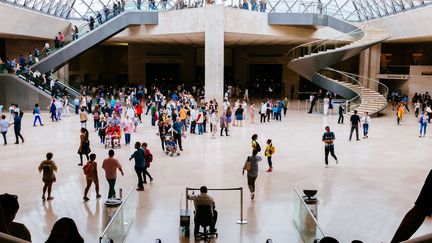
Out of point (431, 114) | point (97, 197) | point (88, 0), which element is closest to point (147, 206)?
point (97, 197)

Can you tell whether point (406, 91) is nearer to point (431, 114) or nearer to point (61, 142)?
point (431, 114)

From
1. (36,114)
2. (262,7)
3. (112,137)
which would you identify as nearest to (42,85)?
(36,114)

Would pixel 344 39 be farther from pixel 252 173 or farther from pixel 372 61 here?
pixel 252 173

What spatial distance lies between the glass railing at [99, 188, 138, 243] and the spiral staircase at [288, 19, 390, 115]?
24.0 metres

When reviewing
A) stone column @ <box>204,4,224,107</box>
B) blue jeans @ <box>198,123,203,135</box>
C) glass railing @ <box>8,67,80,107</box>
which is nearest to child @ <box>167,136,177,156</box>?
blue jeans @ <box>198,123,203,135</box>

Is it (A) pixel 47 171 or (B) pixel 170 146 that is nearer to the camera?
(A) pixel 47 171

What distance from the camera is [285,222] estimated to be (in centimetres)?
1009

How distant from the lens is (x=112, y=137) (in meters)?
18.4

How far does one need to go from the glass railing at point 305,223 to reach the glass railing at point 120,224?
351 cm

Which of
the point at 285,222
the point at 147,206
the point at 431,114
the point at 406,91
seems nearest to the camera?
the point at 285,222

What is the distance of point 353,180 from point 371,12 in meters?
37.7

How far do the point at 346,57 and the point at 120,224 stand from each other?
94.2 ft

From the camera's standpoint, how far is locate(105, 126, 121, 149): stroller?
18328mm

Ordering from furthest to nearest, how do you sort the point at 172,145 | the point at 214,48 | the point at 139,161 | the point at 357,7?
the point at 357,7 < the point at 214,48 < the point at 172,145 < the point at 139,161
